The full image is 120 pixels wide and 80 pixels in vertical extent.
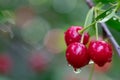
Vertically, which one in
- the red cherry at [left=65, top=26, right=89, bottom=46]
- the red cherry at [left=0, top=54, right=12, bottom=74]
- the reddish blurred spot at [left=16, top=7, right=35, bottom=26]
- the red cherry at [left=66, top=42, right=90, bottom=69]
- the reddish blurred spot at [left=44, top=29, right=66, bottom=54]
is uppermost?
the red cherry at [left=65, top=26, right=89, bottom=46]

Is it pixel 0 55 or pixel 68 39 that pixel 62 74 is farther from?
pixel 68 39

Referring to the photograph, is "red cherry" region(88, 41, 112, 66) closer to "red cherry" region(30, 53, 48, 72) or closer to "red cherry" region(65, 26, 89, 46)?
"red cherry" region(65, 26, 89, 46)

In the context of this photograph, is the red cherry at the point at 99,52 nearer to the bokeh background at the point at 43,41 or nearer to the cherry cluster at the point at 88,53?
the cherry cluster at the point at 88,53

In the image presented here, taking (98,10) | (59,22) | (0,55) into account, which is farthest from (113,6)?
(59,22)

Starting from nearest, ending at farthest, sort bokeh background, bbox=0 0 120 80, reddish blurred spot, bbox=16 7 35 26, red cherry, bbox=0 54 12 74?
red cherry, bbox=0 54 12 74 < bokeh background, bbox=0 0 120 80 < reddish blurred spot, bbox=16 7 35 26

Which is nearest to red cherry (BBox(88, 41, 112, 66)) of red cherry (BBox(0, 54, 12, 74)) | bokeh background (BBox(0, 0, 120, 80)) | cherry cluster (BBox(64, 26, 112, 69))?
cherry cluster (BBox(64, 26, 112, 69))

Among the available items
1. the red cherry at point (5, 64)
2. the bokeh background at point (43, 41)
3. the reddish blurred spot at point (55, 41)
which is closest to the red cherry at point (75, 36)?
the bokeh background at point (43, 41)

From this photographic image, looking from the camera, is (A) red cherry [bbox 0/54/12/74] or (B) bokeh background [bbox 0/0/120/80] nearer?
(A) red cherry [bbox 0/54/12/74]
